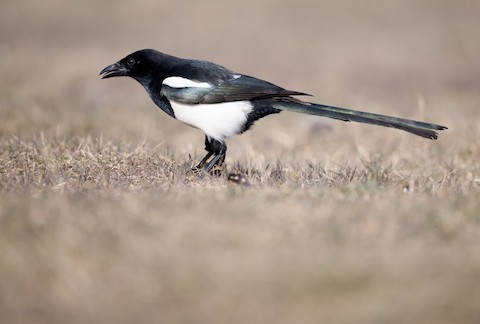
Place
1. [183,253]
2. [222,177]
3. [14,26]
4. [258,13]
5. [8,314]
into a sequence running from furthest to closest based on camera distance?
1. [258,13]
2. [14,26]
3. [222,177]
4. [183,253]
5. [8,314]

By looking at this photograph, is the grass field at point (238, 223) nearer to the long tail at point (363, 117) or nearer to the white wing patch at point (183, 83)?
the long tail at point (363, 117)

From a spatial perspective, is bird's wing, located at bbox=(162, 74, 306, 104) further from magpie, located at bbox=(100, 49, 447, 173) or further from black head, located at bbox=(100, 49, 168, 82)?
black head, located at bbox=(100, 49, 168, 82)

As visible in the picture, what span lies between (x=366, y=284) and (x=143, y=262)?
3.01 feet

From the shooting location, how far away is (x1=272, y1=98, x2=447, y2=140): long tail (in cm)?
465

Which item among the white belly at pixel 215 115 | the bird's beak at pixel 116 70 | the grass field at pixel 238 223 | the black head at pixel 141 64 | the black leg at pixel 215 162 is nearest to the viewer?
the grass field at pixel 238 223

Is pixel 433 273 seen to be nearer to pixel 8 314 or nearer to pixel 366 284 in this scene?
pixel 366 284

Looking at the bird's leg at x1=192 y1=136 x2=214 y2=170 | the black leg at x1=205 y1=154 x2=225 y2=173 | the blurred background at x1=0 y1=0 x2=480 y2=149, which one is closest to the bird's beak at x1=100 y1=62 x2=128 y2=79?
the bird's leg at x1=192 y1=136 x2=214 y2=170

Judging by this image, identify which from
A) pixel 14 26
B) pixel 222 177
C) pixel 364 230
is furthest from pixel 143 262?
pixel 14 26

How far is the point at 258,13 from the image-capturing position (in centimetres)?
1677

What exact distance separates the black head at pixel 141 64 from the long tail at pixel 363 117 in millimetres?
986

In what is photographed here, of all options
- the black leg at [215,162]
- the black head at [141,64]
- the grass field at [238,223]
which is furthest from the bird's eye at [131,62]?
the black leg at [215,162]

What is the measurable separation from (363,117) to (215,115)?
1.02 meters

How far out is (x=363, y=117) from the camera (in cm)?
479

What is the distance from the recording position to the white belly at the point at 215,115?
5066 mm
